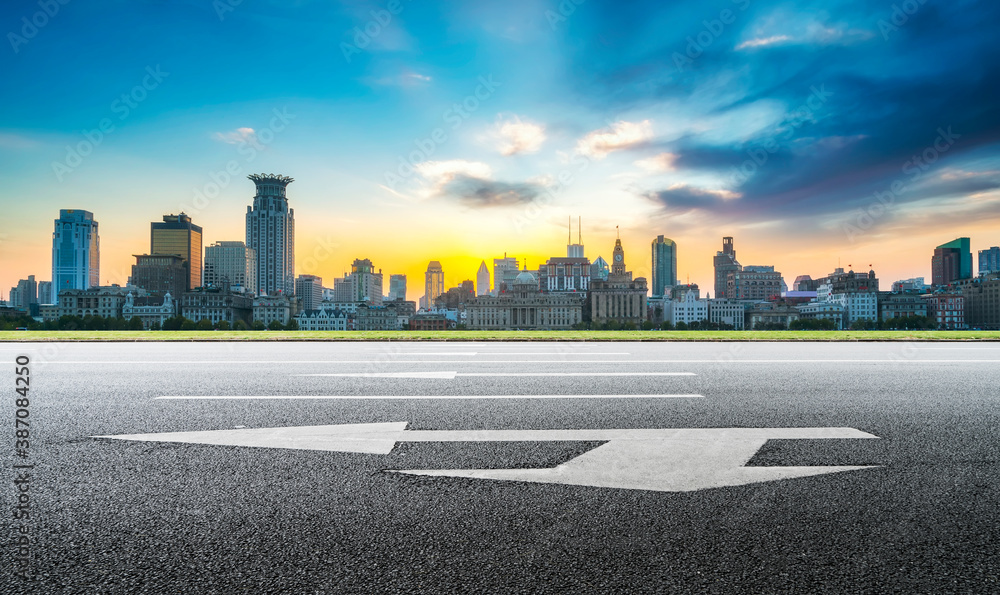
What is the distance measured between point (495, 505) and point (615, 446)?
170 cm

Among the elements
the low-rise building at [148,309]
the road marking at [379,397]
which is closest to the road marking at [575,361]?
the road marking at [379,397]

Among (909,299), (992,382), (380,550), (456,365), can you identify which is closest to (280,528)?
(380,550)

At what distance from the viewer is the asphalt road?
2.48 m

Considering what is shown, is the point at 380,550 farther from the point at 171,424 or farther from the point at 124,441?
the point at 171,424

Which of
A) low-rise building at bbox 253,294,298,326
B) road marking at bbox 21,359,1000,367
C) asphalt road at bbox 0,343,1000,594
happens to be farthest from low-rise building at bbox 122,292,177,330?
asphalt road at bbox 0,343,1000,594

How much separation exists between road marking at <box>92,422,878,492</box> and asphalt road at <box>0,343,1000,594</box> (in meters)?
0.06

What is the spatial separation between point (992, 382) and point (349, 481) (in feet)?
33.8

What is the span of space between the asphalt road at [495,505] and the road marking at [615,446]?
61 millimetres

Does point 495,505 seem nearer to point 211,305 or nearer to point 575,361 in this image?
point 575,361

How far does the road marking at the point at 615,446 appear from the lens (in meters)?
3.76

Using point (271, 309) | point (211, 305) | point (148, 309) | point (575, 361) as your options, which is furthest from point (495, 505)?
point (271, 309)

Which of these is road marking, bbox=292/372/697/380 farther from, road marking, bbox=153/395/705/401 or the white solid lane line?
road marking, bbox=153/395/705/401

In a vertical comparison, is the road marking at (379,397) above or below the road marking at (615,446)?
above

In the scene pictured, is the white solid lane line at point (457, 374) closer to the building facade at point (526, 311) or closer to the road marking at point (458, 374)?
the road marking at point (458, 374)
